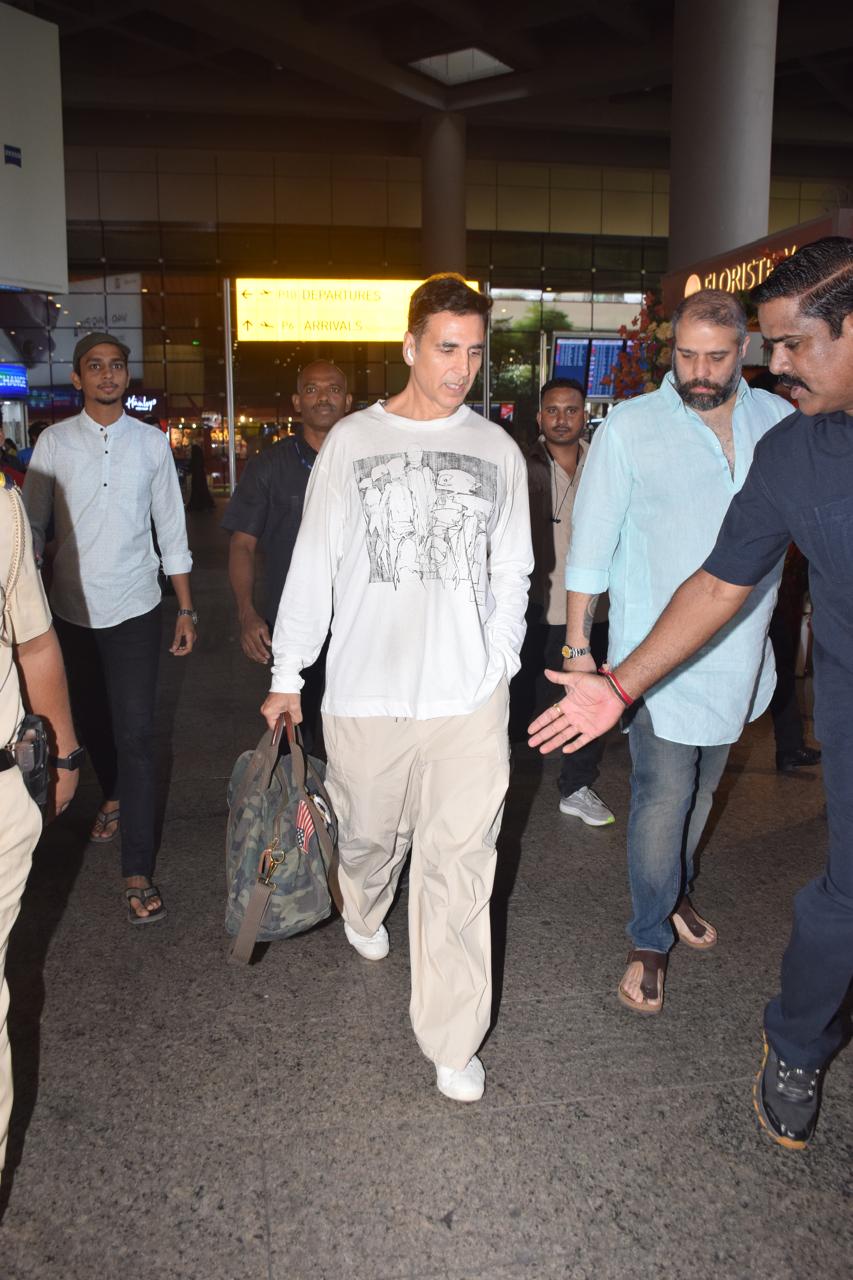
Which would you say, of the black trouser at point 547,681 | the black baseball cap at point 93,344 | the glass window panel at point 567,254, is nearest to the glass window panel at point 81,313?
the glass window panel at point 567,254

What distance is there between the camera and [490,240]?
30.9 metres

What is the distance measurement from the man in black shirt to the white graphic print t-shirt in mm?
1558

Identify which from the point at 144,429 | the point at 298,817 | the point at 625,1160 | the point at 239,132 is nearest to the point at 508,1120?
the point at 625,1160

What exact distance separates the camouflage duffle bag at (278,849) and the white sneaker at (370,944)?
0.60 m

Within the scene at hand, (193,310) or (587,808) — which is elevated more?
(193,310)

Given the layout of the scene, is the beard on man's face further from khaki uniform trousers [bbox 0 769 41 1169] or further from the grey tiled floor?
khaki uniform trousers [bbox 0 769 41 1169]

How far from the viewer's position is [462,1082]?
113 inches

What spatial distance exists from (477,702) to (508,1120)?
1090 mm

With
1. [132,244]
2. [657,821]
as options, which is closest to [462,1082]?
[657,821]

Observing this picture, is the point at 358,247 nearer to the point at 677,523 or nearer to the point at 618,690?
the point at 677,523

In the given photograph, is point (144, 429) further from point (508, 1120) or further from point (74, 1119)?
point (508, 1120)

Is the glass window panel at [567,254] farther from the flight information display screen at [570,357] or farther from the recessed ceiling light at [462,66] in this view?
the recessed ceiling light at [462,66]

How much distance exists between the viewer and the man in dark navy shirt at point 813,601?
233cm

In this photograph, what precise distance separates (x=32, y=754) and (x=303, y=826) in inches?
39.9
